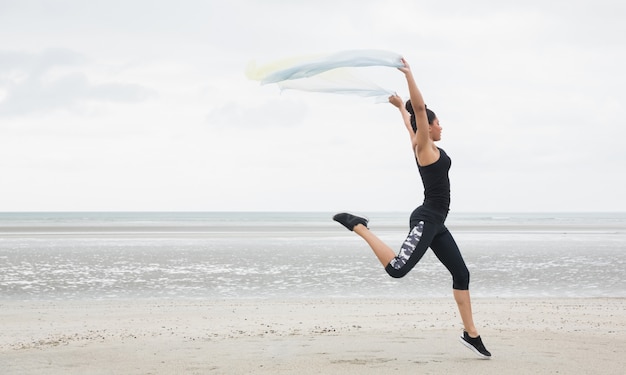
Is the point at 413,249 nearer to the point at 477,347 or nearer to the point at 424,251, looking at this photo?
the point at 424,251

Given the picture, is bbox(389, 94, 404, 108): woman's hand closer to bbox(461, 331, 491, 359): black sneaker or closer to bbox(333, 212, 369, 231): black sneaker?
bbox(333, 212, 369, 231): black sneaker

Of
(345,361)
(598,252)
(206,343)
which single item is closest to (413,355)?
(345,361)

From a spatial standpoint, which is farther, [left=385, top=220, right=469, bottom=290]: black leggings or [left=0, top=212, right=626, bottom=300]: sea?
[left=0, top=212, right=626, bottom=300]: sea

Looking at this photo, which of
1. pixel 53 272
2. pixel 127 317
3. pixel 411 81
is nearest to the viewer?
pixel 411 81

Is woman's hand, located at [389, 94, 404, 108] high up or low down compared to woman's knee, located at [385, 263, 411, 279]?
up

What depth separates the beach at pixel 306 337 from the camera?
6367mm

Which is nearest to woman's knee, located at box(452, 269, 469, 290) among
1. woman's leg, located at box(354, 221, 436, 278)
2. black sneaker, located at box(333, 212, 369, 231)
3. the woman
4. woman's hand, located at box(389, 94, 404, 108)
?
the woman

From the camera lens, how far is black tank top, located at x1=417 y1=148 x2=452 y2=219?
6.14m

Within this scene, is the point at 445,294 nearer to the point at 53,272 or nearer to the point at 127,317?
the point at 127,317

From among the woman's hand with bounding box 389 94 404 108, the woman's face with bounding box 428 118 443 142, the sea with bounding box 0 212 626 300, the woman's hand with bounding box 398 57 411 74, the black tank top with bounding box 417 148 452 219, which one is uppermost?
the woman's hand with bounding box 398 57 411 74

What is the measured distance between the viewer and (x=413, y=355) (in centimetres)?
680

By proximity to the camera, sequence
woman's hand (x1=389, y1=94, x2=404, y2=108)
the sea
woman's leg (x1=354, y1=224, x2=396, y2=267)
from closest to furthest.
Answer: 1. woman's leg (x1=354, y1=224, x2=396, y2=267)
2. woman's hand (x1=389, y1=94, x2=404, y2=108)
3. the sea

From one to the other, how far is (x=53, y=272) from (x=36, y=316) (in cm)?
822

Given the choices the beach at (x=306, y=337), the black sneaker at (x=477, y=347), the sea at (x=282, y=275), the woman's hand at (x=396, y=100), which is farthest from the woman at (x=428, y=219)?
the sea at (x=282, y=275)
